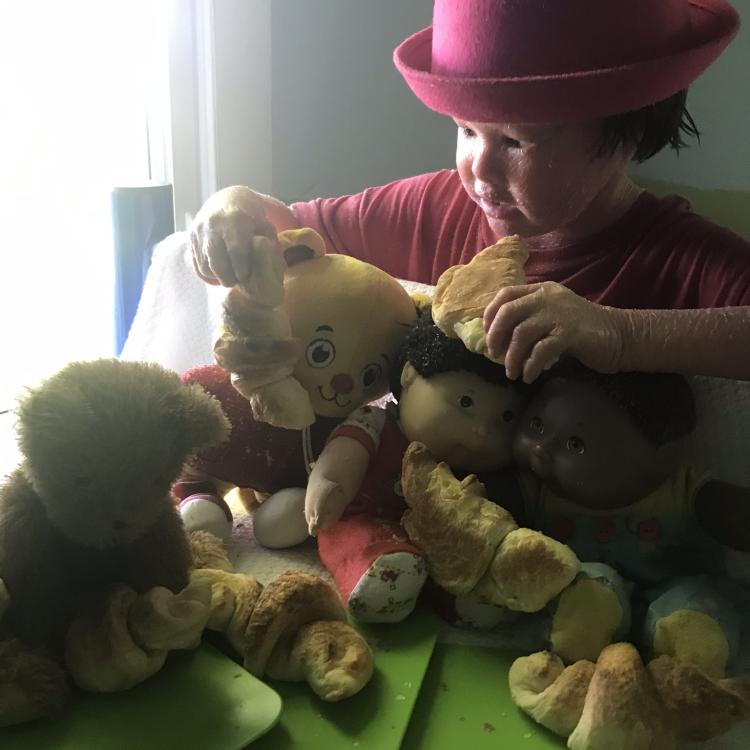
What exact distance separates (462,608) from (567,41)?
0.44 metres

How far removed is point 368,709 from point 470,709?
2.8 inches

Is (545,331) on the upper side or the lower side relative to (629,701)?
upper

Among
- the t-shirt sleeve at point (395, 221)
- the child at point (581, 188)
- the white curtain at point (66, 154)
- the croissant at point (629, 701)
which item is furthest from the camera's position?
the white curtain at point (66, 154)

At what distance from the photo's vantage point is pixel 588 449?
62 cm

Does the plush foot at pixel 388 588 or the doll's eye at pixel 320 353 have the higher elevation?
the doll's eye at pixel 320 353

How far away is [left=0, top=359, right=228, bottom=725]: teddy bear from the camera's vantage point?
53cm

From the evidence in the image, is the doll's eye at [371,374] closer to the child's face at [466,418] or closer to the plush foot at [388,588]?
the child's face at [466,418]

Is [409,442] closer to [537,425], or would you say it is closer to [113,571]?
[537,425]

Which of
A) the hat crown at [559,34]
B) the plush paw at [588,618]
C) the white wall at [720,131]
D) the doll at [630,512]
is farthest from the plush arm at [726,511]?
the white wall at [720,131]

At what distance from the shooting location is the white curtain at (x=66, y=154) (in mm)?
1047

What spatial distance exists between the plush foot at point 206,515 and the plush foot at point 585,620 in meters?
0.30

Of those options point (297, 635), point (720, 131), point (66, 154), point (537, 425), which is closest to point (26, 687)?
point (297, 635)

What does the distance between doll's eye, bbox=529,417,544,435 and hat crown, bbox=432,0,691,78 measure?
26 cm

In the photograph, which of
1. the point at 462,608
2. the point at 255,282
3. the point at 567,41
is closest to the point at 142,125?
the point at 255,282
